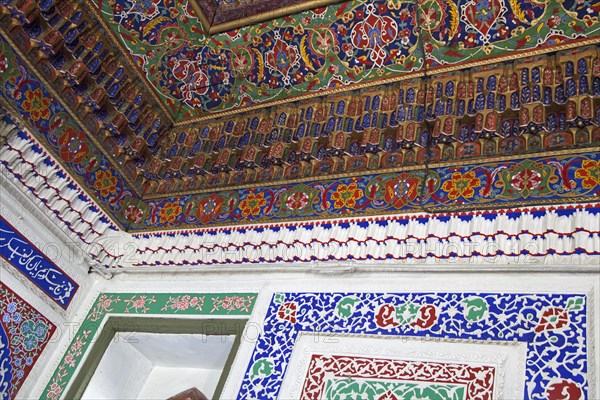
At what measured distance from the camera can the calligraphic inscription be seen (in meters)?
2.66

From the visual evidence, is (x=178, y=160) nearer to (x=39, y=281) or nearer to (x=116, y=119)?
(x=116, y=119)

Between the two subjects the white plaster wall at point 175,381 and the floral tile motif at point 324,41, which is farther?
the white plaster wall at point 175,381

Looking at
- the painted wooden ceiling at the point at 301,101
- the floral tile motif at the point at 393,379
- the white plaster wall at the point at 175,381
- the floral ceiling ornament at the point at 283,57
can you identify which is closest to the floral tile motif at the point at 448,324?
the floral tile motif at the point at 393,379

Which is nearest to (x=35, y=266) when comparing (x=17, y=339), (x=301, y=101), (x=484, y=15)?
(x=17, y=339)

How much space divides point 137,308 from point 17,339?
0.49m

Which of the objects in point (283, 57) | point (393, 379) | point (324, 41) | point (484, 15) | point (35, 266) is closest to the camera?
point (393, 379)

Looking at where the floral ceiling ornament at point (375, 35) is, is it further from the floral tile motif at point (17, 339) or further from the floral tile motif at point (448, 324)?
the floral tile motif at point (17, 339)

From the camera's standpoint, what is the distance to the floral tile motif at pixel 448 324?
1810mm

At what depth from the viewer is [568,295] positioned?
1950mm

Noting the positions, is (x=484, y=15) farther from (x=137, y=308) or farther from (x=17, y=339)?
(x=17, y=339)

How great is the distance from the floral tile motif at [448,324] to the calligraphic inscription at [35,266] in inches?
40.7

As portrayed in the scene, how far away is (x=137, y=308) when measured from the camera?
278 centimetres

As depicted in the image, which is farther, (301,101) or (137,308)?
(301,101)

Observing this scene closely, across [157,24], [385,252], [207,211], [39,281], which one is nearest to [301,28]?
[157,24]
